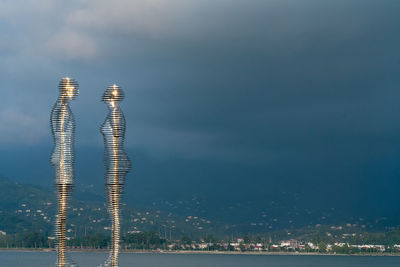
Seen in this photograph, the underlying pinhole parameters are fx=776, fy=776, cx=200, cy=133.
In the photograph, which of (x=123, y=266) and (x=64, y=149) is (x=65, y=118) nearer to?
(x=64, y=149)

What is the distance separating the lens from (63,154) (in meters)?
53.9

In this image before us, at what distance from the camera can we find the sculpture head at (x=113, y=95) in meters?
55.9

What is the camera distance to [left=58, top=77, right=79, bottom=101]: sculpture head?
5483 cm

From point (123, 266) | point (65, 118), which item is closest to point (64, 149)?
point (65, 118)

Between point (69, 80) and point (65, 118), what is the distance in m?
2.74

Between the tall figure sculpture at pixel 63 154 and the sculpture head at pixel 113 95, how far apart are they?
2.25 metres

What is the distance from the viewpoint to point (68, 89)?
5494 cm

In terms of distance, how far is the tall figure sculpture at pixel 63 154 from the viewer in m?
53.2

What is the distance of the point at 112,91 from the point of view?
55875 mm

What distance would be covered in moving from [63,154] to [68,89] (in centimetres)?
470

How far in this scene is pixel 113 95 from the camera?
183ft

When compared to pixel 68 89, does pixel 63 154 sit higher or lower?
lower

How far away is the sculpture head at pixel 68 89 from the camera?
180 feet

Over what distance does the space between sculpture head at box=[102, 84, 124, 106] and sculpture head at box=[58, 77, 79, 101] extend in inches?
86.3
